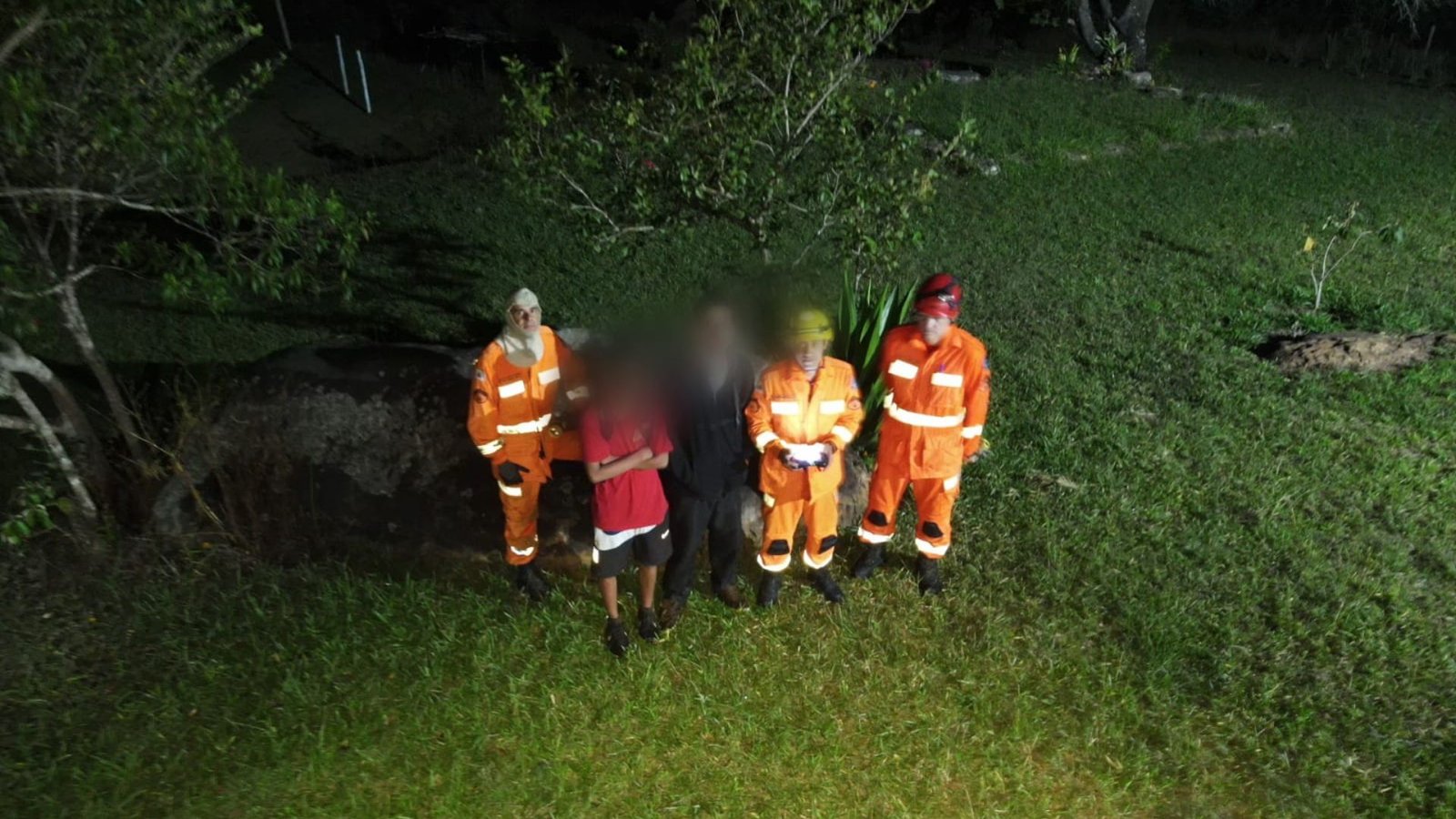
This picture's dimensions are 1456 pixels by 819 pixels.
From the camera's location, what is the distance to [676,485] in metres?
4.26

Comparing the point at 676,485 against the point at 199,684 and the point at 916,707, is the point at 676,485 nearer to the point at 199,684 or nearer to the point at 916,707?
the point at 916,707

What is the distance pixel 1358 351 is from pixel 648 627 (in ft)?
21.0

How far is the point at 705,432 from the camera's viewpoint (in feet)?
13.5

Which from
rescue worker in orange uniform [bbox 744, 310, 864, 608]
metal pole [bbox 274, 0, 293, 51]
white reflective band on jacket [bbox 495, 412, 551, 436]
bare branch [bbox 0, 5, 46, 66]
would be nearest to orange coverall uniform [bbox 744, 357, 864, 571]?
rescue worker in orange uniform [bbox 744, 310, 864, 608]

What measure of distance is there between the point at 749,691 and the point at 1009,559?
179 cm

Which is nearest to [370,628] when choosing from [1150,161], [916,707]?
[916,707]

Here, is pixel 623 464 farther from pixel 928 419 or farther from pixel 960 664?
pixel 960 664

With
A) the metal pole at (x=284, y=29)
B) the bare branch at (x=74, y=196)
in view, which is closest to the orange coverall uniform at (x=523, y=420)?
the bare branch at (x=74, y=196)

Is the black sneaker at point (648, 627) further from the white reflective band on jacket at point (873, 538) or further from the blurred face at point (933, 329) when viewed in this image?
the blurred face at point (933, 329)

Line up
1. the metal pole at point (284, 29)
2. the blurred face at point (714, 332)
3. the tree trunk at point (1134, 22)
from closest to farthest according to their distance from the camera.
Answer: the blurred face at point (714, 332) < the tree trunk at point (1134, 22) < the metal pole at point (284, 29)

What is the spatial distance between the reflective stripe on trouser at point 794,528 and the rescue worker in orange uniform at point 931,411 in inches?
14.9

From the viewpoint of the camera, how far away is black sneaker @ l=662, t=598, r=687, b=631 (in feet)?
14.7

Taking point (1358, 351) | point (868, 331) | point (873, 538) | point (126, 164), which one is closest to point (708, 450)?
point (873, 538)

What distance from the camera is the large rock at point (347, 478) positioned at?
16.6ft
